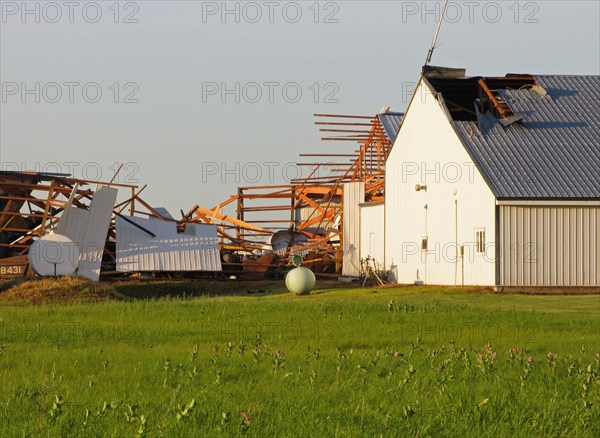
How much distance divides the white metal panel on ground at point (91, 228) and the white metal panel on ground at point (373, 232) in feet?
38.7

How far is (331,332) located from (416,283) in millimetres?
23139

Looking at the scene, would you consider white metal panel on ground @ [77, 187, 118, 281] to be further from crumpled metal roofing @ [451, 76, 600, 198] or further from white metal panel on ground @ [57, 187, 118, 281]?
crumpled metal roofing @ [451, 76, 600, 198]

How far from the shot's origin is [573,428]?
38.2ft

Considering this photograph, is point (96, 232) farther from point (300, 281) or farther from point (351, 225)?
point (351, 225)

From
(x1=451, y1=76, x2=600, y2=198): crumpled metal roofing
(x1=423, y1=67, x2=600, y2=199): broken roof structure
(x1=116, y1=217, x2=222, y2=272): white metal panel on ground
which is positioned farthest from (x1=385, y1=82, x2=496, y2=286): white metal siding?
(x1=116, y1=217, x2=222, y2=272): white metal panel on ground

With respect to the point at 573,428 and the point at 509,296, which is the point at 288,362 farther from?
the point at 509,296

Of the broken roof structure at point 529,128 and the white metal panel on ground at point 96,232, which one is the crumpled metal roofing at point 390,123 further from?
the white metal panel on ground at point 96,232

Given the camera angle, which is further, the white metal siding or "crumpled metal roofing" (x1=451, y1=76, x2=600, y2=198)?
the white metal siding

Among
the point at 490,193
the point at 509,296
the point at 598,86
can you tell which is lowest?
the point at 509,296

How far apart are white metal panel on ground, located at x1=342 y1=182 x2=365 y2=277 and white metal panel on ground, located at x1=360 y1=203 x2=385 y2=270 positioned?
0.47m

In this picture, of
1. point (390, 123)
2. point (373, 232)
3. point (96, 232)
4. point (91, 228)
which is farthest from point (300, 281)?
point (390, 123)

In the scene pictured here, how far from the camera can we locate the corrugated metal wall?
3901 cm

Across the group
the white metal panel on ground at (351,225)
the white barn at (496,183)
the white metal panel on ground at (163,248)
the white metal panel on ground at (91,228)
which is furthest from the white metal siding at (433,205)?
the white metal panel on ground at (91,228)

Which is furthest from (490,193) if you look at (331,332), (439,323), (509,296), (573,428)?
(573,428)
